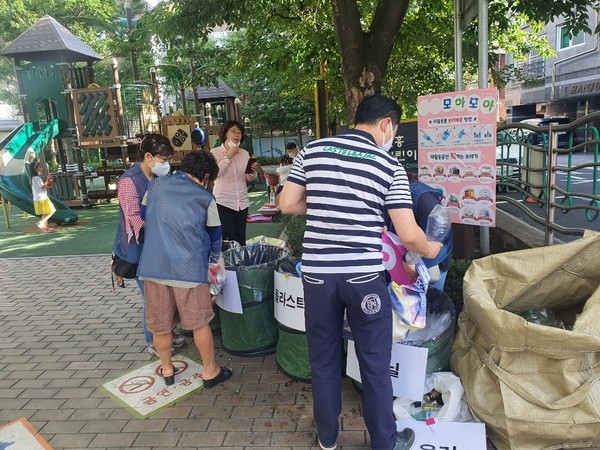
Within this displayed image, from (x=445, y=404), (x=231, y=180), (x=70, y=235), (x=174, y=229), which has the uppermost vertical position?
(x=231, y=180)

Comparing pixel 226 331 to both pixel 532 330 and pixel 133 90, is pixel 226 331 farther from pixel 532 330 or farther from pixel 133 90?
pixel 133 90

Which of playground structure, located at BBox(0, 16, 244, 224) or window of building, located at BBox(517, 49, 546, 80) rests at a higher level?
window of building, located at BBox(517, 49, 546, 80)

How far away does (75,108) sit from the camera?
460 inches

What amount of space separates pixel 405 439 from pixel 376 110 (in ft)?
5.60

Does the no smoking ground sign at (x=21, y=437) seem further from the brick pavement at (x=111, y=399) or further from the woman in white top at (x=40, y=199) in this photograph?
the woman in white top at (x=40, y=199)

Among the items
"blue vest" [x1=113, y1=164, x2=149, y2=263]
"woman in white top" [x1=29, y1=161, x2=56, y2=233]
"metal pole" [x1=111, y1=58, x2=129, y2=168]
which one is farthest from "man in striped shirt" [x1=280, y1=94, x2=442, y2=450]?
"metal pole" [x1=111, y1=58, x2=129, y2=168]

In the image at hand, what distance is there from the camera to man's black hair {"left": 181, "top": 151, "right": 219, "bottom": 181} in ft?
9.95

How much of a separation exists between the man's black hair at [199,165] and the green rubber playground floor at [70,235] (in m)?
4.88

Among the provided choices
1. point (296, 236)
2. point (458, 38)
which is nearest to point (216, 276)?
point (296, 236)

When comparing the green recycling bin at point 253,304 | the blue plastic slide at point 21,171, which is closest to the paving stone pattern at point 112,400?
the green recycling bin at point 253,304

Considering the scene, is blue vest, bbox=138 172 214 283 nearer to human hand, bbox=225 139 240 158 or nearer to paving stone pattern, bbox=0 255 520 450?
paving stone pattern, bbox=0 255 520 450

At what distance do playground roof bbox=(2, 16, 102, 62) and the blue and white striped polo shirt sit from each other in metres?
13.1

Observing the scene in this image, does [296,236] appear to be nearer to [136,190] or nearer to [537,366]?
[136,190]

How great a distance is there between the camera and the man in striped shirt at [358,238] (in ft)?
6.91
